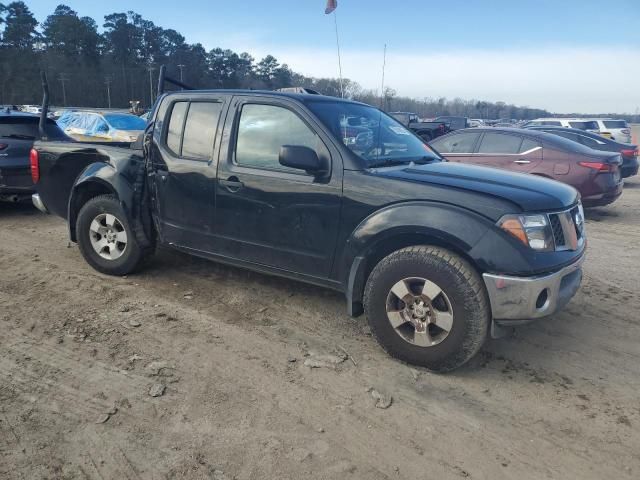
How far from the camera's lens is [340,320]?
14.0 ft

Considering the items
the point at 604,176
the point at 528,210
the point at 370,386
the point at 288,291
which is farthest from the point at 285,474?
the point at 604,176

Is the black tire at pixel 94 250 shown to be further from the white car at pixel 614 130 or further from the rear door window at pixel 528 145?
the white car at pixel 614 130

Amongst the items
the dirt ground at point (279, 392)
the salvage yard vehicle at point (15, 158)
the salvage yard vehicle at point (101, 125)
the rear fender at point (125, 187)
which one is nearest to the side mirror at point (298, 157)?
the dirt ground at point (279, 392)

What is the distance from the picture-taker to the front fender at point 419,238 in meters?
3.12

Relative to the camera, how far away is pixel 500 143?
9109 millimetres

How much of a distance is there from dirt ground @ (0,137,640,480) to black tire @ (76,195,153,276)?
9.4 inches

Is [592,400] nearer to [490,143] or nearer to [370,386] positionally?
[370,386]

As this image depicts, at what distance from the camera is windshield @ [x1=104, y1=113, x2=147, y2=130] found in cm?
1508

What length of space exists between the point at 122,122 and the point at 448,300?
1458 cm

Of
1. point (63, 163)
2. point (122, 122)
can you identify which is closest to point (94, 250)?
point (63, 163)

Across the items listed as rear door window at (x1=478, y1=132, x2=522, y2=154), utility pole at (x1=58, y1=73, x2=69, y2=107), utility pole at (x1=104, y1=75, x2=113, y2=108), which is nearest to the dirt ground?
rear door window at (x1=478, y1=132, x2=522, y2=154)

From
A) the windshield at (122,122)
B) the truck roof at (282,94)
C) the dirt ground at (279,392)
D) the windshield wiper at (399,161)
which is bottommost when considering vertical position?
the dirt ground at (279,392)

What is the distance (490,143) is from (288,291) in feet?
19.7

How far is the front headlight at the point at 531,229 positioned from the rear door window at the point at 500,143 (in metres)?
6.19
